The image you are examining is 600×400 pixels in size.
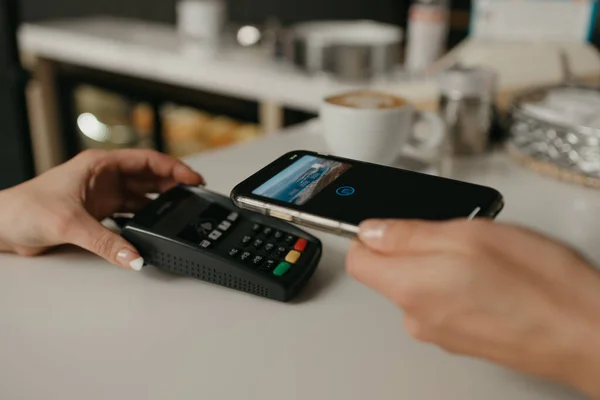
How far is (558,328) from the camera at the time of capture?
1.09ft

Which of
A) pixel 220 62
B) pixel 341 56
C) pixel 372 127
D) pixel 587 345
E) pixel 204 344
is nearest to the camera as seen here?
pixel 587 345

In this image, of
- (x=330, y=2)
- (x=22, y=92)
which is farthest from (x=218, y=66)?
(x=330, y=2)

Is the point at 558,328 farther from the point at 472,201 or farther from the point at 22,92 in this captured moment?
the point at 22,92

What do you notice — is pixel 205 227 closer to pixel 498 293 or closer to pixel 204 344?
pixel 204 344

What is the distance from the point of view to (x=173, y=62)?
1.45 meters

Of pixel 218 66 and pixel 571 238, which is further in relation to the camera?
pixel 218 66

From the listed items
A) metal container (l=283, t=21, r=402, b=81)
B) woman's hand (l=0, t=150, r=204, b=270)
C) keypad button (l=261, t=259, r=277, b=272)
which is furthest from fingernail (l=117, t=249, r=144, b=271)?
metal container (l=283, t=21, r=402, b=81)

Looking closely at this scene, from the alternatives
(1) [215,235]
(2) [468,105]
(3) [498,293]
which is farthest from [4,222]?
(2) [468,105]

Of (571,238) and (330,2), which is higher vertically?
(330,2)

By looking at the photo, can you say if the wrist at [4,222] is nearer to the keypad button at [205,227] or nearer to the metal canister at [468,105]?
the keypad button at [205,227]

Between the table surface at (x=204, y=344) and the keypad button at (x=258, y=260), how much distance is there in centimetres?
3

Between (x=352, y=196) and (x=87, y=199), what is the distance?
0.26m

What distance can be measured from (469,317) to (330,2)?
5.85 feet

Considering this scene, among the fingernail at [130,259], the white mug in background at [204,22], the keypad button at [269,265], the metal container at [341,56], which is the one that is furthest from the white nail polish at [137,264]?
the white mug in background at [204,22]
